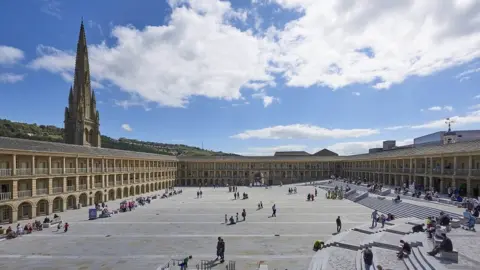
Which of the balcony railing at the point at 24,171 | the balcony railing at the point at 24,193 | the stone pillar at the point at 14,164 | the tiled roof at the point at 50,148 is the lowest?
the balcony railing at the point at 24,193

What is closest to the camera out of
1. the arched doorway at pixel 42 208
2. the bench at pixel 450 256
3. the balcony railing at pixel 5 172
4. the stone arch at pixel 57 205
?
the bench at pixel 450 256

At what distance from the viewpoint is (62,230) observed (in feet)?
89.4

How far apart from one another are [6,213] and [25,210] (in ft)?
7.75

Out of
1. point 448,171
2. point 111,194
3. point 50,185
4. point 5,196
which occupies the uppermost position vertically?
point 448,171

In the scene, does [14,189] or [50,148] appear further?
[50,148]

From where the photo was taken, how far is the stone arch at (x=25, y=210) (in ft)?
107

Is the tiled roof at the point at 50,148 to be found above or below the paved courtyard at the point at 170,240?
above

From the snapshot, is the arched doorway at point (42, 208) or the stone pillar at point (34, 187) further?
the arched doorway at point (42, 208)

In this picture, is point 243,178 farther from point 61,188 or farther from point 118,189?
point 61,188

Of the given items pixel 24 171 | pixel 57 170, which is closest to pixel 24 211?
pixel 24 171

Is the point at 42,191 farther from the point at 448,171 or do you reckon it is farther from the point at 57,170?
the point at 448,171

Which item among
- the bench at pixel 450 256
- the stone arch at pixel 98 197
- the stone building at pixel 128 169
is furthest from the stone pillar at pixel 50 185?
the bench at pixel 450 256

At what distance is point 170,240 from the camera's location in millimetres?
23266

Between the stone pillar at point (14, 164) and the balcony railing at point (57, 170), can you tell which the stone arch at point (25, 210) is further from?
the balcony railing at point (57, 170)
